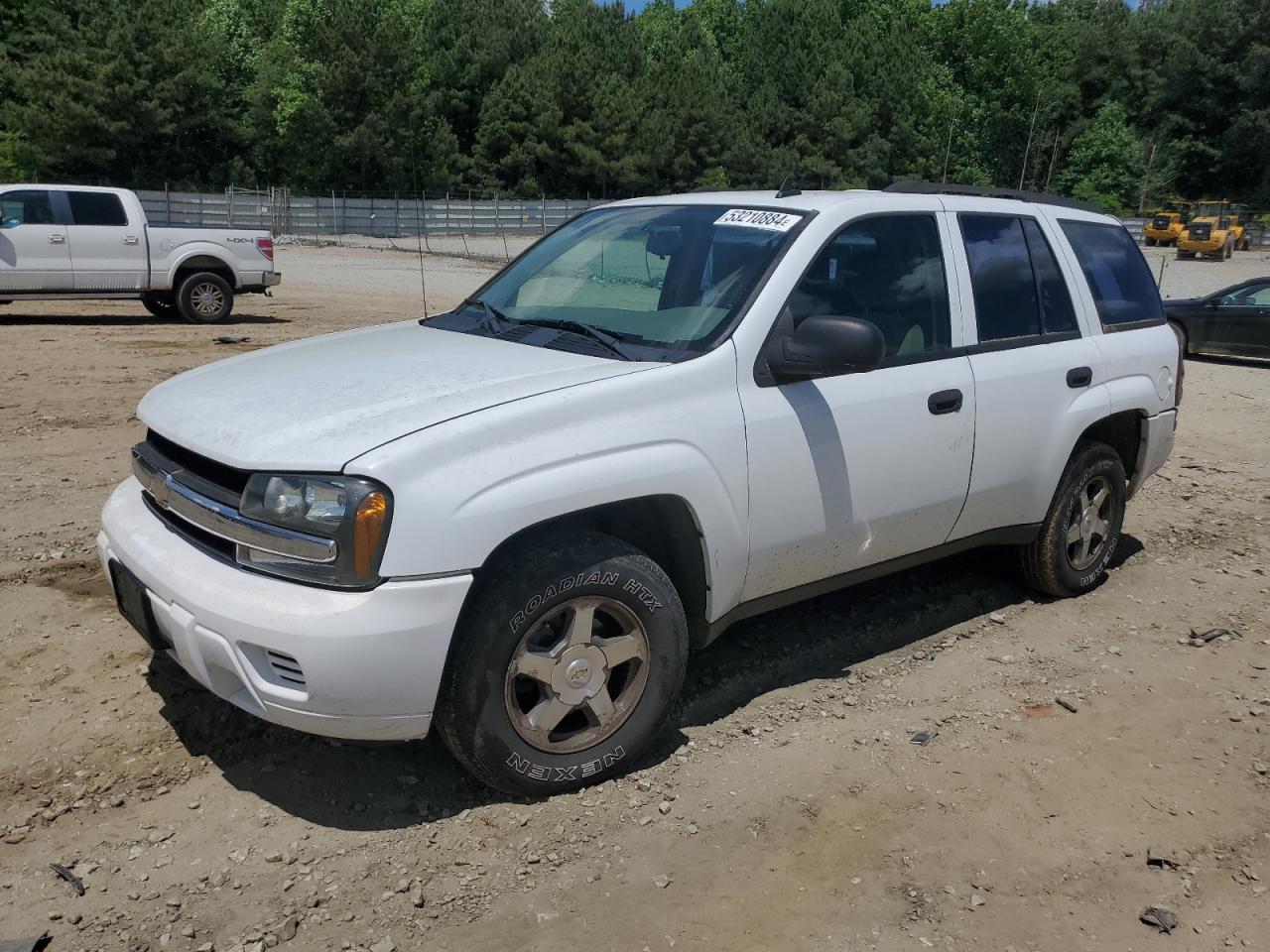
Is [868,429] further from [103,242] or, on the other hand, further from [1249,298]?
[1249,298]

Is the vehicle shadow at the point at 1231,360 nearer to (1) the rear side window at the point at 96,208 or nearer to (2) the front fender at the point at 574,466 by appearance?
(2) the front fender at the point at 574,466

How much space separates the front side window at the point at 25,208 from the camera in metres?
14.4

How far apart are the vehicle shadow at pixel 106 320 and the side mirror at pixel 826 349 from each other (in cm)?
1307

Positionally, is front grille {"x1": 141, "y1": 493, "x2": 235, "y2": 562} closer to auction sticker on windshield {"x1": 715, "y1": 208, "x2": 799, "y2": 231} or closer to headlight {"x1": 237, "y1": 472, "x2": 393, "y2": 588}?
headlight {"x1": 237, "y1": 472, "x2": 393, "y2": 588}

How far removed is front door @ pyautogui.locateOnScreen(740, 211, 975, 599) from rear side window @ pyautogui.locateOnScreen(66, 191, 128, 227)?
13.3m

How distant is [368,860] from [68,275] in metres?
13.8

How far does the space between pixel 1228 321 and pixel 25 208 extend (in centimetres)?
1630

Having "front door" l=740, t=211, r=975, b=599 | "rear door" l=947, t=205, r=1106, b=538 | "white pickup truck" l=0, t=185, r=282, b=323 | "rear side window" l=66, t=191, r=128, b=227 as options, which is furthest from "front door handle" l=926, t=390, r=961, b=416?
"rear side window" l=66, t=191, r=128, b=227

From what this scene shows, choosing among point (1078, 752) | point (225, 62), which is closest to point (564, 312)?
point (1078, 752)

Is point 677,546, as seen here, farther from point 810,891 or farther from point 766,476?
point 810,891

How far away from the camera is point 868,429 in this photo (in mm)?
4070

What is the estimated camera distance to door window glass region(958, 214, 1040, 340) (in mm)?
4656

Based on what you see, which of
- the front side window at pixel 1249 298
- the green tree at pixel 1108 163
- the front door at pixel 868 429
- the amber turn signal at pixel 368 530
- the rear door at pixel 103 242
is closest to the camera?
the amber turn signal at pixel 368 530

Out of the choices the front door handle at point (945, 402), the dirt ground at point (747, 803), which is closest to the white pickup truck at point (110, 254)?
the dirt ground at point (747, 803)
